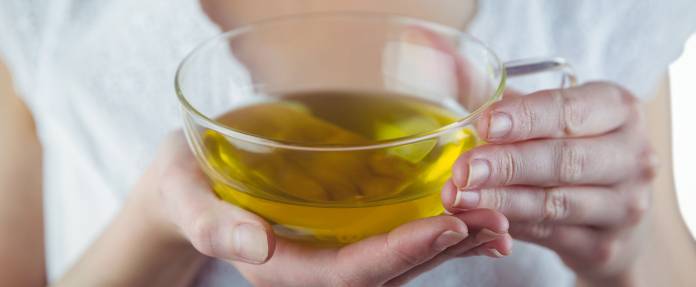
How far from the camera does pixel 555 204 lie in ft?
1.54

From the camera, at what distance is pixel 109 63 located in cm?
73

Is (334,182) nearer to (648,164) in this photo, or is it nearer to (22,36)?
(648,164)

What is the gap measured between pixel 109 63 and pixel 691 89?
67 cm

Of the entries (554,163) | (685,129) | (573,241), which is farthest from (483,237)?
(685,129)

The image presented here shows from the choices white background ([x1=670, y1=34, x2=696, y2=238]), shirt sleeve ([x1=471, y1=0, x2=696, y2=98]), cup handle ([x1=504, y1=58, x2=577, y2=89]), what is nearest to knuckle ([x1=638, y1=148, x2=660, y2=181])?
cup handle ([x1=504, y1=58, x2=577, y2=89])

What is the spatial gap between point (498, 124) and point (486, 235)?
7cm

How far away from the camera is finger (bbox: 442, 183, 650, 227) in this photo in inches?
15.4

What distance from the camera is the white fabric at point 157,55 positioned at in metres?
0.71

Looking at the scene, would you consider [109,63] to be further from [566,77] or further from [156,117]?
[566,77]

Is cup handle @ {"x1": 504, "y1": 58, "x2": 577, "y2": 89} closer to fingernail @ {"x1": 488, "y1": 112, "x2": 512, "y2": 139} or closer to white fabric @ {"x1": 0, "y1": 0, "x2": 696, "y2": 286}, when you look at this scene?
fingernail @ {"x1": 488, "y1": 112, "x2": 512, "y2": 139}

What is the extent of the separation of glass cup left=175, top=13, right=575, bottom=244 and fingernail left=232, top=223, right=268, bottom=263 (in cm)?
2

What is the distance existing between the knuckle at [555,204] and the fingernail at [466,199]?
0.09 metres

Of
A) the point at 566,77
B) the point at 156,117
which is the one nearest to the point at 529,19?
the point at 566,77

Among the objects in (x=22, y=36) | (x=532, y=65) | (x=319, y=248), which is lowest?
(x=22, y=36)
